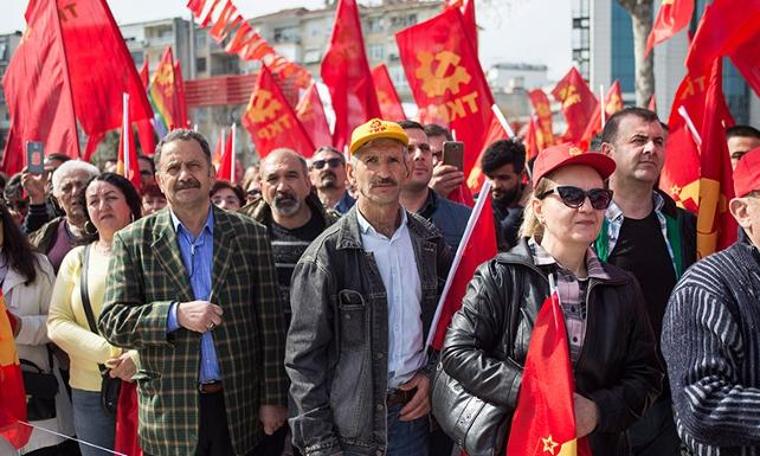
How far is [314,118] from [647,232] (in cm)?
804

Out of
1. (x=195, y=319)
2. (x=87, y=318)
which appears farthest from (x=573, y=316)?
(x=87, y=318)

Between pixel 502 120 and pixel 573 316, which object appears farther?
pixel 502 120

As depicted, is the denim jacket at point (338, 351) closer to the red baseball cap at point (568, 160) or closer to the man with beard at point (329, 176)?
the red baseball cap at point (568, 160)

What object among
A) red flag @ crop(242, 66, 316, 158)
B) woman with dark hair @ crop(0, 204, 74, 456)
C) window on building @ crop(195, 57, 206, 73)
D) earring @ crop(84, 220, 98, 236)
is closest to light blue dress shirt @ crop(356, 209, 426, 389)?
earring @ crop(84, 220, 98, 236)

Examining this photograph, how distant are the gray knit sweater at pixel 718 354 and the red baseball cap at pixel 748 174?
0.17 meters

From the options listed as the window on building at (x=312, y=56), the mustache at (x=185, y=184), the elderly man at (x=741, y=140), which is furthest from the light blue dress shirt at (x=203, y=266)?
the window on building at (x=312, y=56)

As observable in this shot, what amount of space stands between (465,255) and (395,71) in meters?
78.4

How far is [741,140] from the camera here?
5.55 meters

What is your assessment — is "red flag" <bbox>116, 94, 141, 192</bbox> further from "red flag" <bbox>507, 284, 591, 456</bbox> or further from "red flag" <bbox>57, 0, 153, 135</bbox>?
"red flag" <bbox>507, 284, 591, 456</bbox>

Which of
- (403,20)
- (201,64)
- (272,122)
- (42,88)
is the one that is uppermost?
(403,20)

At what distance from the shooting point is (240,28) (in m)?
10.4

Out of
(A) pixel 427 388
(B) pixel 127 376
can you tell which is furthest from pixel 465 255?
(B) pixel 127 376

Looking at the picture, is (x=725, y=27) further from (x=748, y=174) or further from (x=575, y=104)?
(x=575, y=104)

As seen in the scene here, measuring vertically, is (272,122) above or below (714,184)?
above
